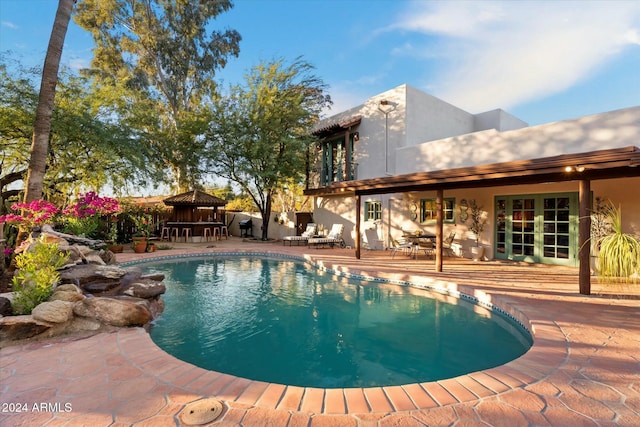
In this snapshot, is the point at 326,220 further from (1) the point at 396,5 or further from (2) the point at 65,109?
(2) the point at 65,109

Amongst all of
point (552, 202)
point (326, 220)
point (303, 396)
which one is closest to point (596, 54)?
point (552, 202)

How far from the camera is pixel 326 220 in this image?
16.3m

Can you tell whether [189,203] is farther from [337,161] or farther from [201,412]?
[201,412]

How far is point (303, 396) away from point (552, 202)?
31.4 feet

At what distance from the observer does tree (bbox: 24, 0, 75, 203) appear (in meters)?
6.71

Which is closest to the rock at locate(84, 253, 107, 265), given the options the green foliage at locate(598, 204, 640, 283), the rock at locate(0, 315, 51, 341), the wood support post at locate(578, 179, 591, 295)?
the rock at locate(0, 315, 51, 341)

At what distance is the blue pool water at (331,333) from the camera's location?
3.61 m

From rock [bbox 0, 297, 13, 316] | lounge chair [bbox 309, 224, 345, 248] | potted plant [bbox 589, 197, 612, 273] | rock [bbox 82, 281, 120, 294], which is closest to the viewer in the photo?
rock [bbox 0, 297, 13, 316]

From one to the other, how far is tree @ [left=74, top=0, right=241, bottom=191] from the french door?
1497 centimetres

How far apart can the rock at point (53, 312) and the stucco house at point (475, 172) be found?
7216 mm

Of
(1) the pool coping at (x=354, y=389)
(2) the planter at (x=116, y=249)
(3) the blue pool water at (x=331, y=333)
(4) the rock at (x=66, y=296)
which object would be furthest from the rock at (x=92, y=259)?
(2) the planter at (x=116, y=249)

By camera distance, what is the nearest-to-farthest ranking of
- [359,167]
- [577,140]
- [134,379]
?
[134,379] < [577,140] < [359,167]

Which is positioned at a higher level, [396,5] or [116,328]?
[396,5]

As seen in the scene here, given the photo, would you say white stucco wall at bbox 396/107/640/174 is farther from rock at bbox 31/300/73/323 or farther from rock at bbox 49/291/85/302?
rock at bbox 31/300/73/323
